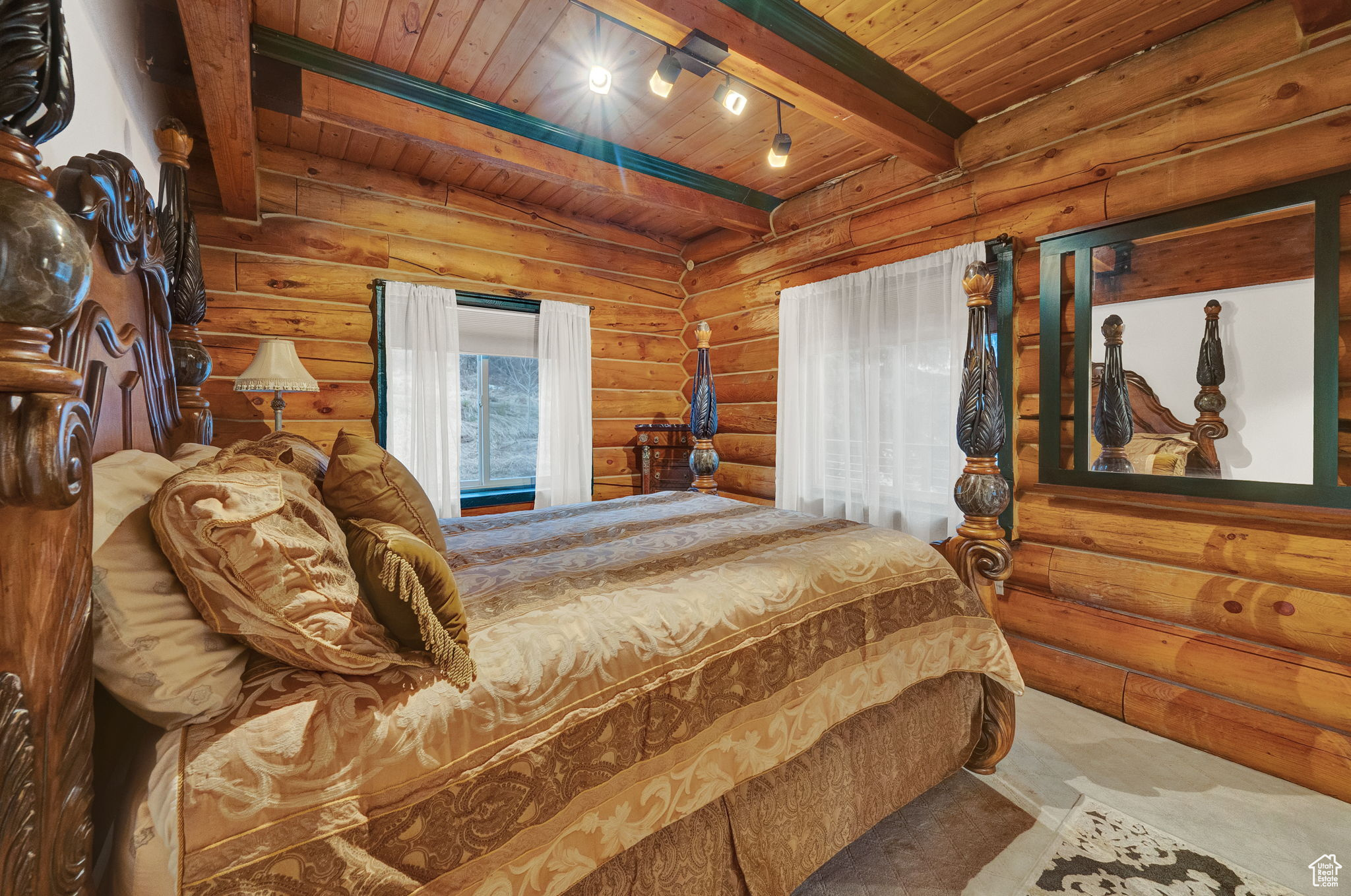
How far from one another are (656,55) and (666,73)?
39cm

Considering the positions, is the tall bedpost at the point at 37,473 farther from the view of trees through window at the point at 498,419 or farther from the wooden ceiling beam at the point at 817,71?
the view of trees through window at the point at 498,419

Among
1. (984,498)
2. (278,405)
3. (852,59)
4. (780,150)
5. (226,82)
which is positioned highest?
(852,59)

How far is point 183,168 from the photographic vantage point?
1818mm

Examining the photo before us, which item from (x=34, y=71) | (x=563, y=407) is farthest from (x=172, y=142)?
(x=563, y=407)

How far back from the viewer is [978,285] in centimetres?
195

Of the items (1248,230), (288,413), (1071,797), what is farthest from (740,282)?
(1071,797)

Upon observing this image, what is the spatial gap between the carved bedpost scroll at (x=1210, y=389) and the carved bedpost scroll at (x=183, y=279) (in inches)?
144

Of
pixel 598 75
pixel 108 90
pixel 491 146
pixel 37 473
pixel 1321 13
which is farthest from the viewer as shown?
pixel 491 146

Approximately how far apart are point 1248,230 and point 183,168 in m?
3.82

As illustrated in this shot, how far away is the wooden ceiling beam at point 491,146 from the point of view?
249cm

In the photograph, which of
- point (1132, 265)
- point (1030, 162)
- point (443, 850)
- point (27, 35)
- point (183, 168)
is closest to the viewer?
point (27, 35)

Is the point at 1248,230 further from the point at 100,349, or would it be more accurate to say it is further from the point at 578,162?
the point at 100,349

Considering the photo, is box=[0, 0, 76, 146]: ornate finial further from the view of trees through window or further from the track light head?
the view of trees through window

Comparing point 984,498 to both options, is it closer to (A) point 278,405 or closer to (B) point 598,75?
(B) point 598,75
